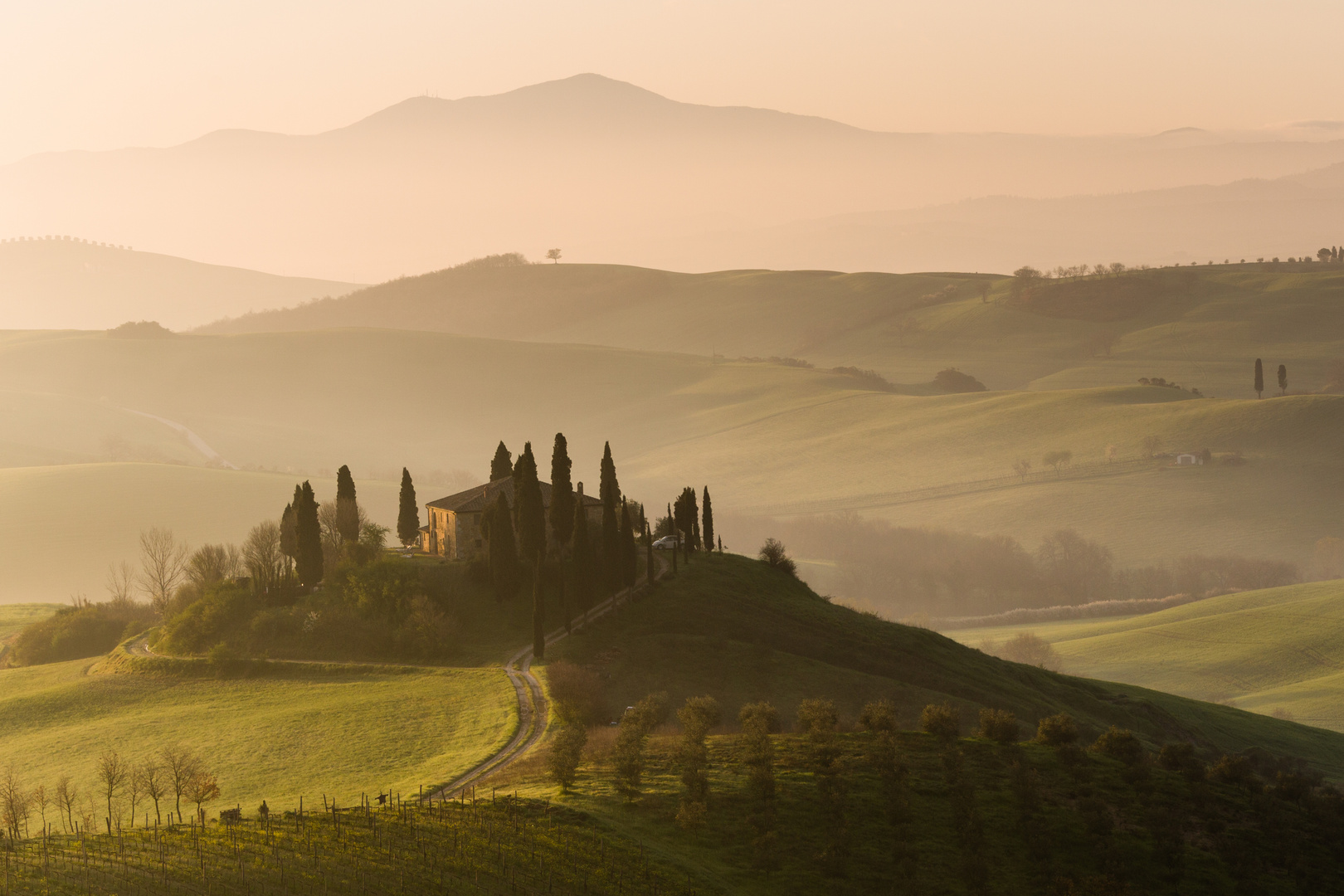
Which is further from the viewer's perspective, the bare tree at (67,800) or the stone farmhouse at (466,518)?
the stone farmhouse at (466,518)

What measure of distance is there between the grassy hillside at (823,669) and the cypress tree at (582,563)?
2655 millimetres

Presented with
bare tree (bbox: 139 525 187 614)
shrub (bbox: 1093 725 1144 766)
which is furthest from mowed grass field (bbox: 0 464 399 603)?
shrub (bbox: 1093 725 1144 766)

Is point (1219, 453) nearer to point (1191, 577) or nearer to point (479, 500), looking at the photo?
point (1191, 577)

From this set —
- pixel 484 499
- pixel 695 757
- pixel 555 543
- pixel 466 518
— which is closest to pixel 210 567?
pixel 466 518

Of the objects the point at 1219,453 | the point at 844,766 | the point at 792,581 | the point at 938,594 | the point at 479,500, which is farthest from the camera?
the point at 1219,453

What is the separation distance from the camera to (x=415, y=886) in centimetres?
3347

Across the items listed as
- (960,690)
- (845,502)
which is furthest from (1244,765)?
(845,502)

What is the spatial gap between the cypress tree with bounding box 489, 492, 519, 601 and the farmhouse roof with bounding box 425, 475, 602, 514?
387 cm

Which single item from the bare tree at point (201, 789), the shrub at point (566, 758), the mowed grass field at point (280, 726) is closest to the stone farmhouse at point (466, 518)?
the mowed grass field at point (280, 726)

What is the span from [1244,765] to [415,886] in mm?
40416

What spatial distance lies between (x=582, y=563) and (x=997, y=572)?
346 ft

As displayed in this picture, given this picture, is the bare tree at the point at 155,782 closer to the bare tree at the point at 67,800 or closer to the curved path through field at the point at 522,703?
the bare tree at the point at 67,800

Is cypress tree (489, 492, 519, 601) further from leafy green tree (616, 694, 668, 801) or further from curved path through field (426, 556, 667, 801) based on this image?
leafy green tree (616, 694, 668, 801)

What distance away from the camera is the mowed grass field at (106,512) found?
454 feet
